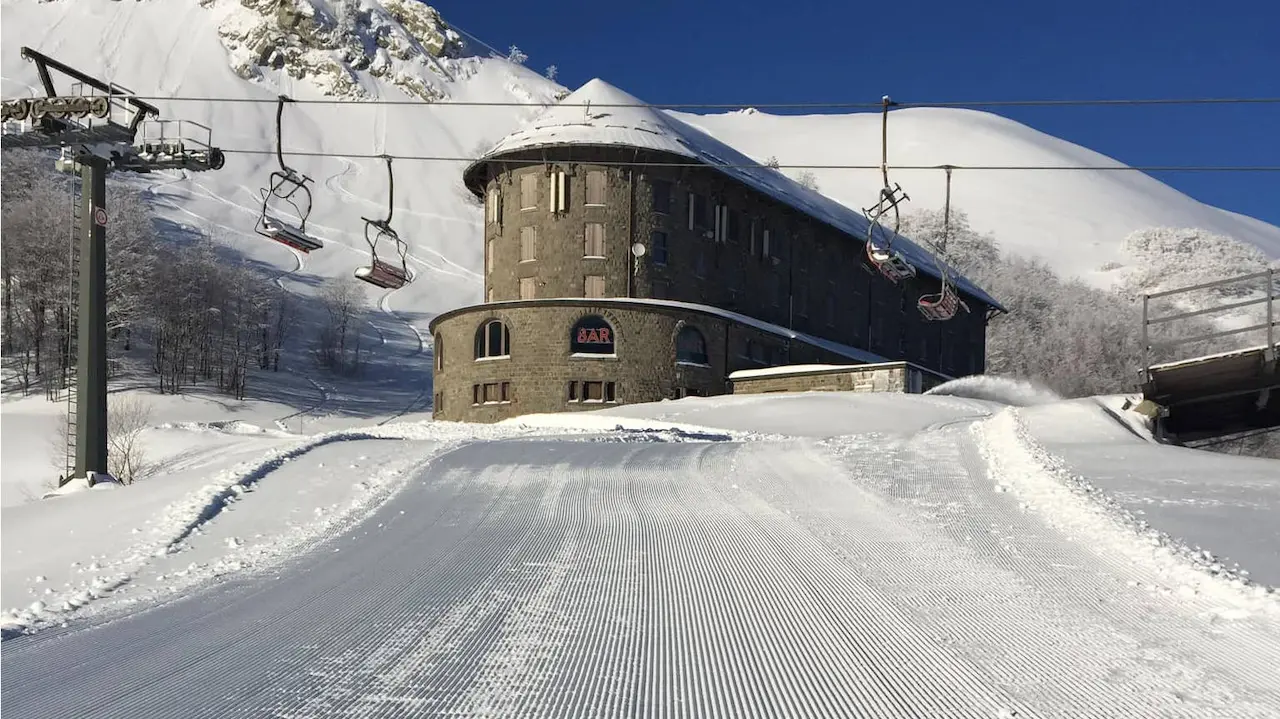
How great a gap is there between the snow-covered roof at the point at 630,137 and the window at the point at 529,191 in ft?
3.93

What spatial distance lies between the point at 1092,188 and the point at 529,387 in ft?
565

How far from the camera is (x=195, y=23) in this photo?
18700 cm

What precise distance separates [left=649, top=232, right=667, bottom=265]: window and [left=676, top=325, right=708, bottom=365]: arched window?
11.1 feet

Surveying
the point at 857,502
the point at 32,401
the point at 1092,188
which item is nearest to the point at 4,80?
the point at 32,401

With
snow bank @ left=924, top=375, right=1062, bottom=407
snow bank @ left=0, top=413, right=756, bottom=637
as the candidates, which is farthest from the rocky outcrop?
snow bank @ left=0, top=413, right=756, bottom=637

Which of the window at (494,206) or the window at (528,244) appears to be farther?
the window at (494,206)

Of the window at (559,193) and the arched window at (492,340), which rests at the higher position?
the window at (559,193)

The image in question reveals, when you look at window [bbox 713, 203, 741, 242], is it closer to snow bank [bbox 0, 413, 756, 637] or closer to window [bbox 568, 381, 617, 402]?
window [bbox 568, 381, 617, 402]

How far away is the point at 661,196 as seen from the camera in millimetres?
44156

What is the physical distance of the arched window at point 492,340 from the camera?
41219mm

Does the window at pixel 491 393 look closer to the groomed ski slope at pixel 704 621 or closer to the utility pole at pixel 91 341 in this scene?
the utility pole at pixel 91 341

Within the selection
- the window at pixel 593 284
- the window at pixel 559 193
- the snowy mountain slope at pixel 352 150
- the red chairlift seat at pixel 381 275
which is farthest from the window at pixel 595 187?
the snowy mountain slope at pixel 352 150

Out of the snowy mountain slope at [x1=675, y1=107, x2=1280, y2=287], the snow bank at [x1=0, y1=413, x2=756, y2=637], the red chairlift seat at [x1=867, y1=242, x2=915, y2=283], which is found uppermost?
the snowy mountain slope at [x1=675, y1=107, x2=1280, y2=287]

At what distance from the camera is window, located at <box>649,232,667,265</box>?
43.7 metres
